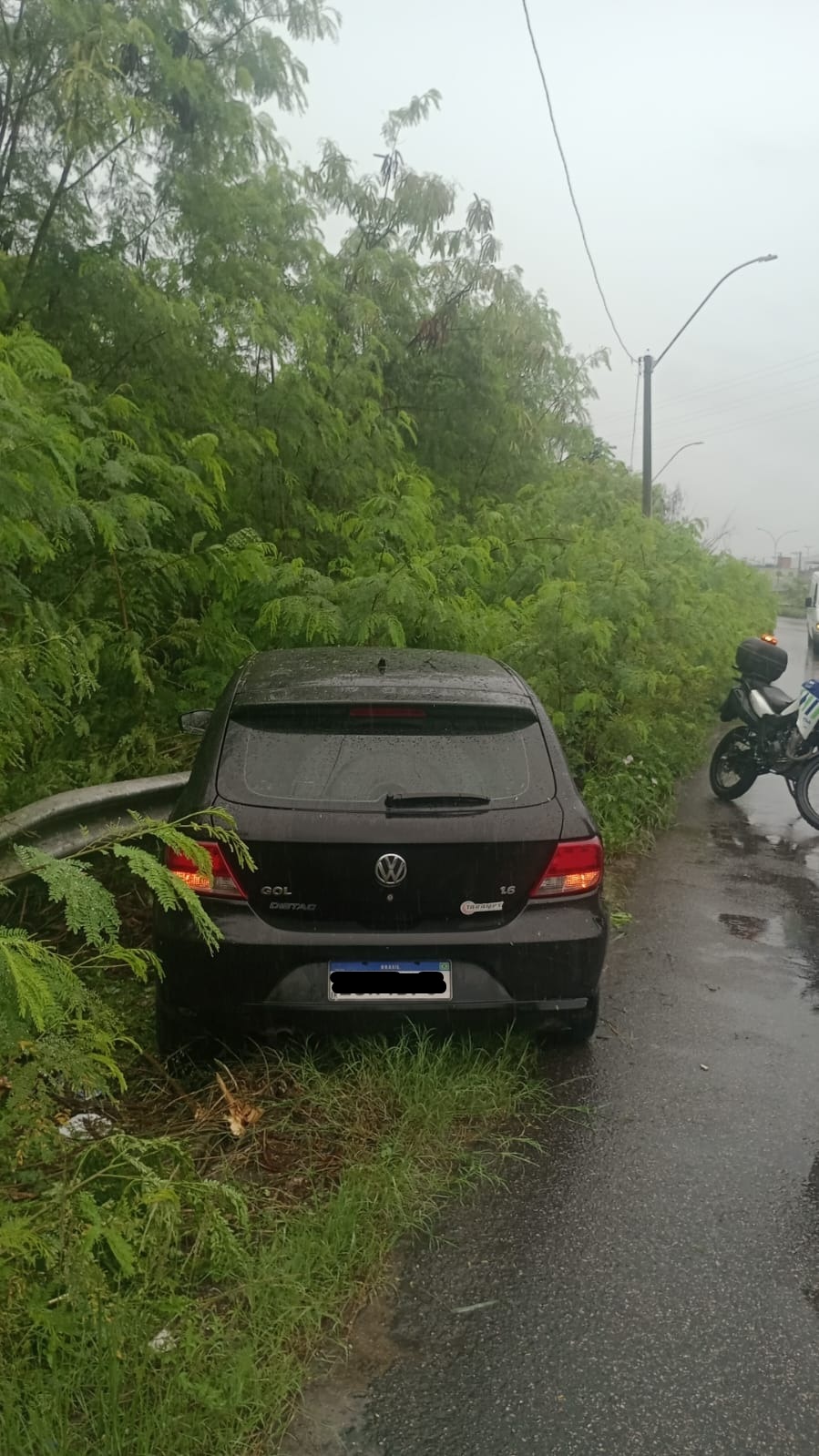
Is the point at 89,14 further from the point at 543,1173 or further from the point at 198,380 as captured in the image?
the point at 543,1173

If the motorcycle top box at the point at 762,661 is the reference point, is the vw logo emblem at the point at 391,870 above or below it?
below

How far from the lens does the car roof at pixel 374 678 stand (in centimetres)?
399

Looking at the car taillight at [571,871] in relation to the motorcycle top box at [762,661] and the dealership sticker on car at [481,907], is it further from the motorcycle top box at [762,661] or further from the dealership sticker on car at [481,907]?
the motorcycle top box at [762,661]

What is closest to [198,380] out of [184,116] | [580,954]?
[184,116]

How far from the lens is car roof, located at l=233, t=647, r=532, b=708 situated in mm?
3992

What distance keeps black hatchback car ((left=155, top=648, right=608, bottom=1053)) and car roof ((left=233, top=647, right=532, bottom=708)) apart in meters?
0.02

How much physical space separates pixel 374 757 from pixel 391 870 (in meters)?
0.43

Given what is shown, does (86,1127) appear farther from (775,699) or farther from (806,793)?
(775,699)

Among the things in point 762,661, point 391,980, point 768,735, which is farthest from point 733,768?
point 391,980

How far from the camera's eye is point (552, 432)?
1594cm

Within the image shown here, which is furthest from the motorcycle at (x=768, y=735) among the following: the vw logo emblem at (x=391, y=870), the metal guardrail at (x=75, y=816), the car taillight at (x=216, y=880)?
the car taillight at (x=216, y=880)

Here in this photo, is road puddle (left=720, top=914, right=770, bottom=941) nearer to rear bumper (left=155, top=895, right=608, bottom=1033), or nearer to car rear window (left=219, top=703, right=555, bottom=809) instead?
rear bumper (left=155, top=895, right=608, bottom=1033)

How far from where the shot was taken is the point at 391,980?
3670 mm

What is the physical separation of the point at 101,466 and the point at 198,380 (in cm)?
266
